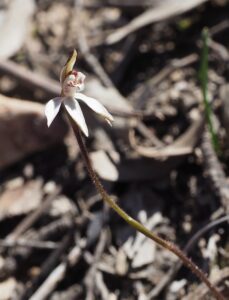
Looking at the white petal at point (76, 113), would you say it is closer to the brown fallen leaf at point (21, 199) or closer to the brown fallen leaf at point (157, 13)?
the brown fallen leaf at point (21, 199)

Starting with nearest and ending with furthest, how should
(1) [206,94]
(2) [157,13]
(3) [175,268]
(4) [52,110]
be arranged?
(4) [52,110] < (3) [175,268] < (1) [206,94] < (2) [157,13]

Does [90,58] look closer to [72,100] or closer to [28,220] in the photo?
[28,220]

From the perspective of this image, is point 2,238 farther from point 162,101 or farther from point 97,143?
point 162,101

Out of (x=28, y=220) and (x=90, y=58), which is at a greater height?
(x=90, y=58)

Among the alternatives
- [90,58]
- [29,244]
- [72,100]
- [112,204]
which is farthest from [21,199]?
[72,100]

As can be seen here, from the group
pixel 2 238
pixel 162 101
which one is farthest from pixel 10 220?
pixel 162 101

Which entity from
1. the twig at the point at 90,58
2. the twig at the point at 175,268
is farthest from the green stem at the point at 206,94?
the twig at the point at 90,58
